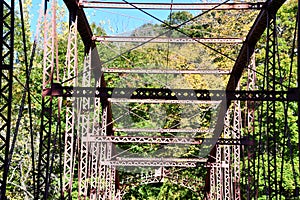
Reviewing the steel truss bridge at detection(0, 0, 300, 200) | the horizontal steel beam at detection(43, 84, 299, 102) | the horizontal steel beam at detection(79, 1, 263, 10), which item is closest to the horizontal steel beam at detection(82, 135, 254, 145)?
the steel truss bridge at detection(0, 0, 300, 200)

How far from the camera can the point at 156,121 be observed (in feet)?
122

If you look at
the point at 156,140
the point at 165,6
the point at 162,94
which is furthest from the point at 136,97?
the point at 156,140

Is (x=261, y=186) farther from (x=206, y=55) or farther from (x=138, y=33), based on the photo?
(x=138, y=33)

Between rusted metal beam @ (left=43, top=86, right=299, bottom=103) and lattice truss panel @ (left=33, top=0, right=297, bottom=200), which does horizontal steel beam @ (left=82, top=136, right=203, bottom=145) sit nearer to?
lattice truss panel @ (left=33, top=0, right=297, bottom=200)

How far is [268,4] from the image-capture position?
15.0 meters

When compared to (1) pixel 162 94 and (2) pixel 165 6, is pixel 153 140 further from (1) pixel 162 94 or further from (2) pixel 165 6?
(1) pixel 162 94

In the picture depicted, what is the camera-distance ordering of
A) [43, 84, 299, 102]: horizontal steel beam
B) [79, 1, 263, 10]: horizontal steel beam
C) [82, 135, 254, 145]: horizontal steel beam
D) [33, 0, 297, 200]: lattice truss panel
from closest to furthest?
[43, 84, 299, 102]: horizontal steel beam, [33, 0, 297, 200]: lattice truss panel, [79, 1, 263, 10]: horizontal steel beam, [82, 135, 254, 145]: horizontal steel beam

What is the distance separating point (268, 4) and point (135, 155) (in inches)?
871

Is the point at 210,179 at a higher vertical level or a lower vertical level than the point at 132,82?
lower

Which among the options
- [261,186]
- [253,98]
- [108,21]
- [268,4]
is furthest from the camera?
[108,21]

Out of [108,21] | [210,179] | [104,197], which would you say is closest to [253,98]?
[104,197]

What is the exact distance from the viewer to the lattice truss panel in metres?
13.9

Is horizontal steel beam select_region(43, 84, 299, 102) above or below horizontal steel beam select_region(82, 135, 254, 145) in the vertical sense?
above

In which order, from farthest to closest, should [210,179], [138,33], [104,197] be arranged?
1. [138,33]
2. [210,179]
3. [104,197]
